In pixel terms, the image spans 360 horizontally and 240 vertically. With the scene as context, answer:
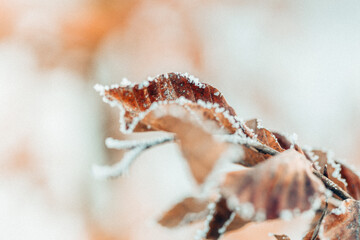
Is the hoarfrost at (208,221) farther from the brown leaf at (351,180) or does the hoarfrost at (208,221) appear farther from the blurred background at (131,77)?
the blurred background at (131,77)

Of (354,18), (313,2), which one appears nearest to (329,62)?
(354,18)

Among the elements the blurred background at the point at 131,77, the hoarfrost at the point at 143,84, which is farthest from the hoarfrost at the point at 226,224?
the blurred background at the point at 131,77

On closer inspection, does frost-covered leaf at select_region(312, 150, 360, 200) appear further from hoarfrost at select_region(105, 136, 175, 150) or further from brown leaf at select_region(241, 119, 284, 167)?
hoarfrost at select_region(105, 136, 175, 150)

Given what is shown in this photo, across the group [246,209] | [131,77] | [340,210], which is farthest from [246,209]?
[131,77]

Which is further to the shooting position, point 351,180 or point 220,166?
point 351,180

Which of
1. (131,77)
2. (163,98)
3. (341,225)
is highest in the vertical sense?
(131,77)

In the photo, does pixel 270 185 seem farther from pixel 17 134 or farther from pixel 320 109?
pixel 17 134

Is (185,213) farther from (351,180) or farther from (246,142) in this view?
(351,180)
